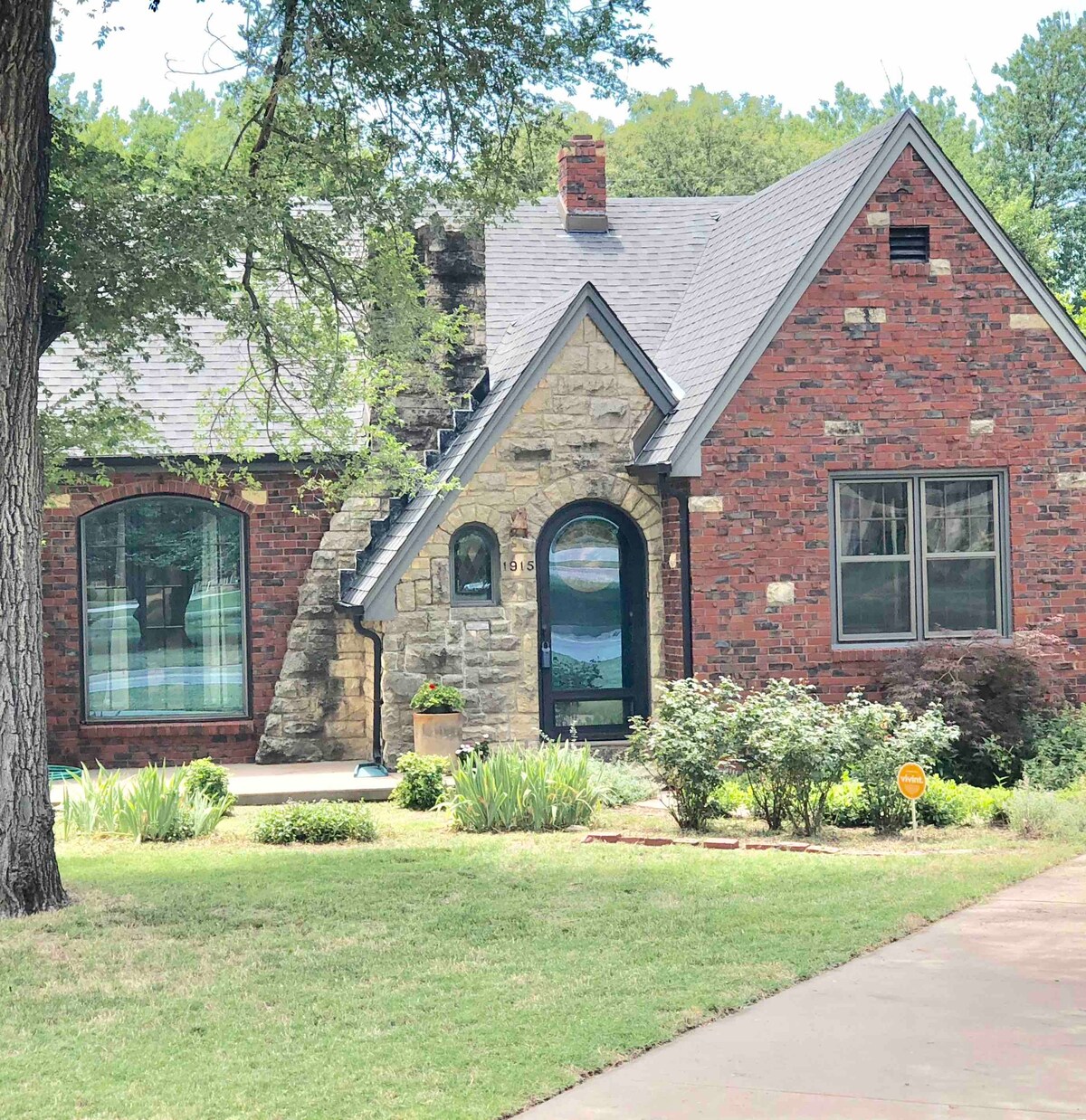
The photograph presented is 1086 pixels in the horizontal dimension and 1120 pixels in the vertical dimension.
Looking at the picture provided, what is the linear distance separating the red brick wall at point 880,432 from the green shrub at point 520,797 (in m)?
2.97

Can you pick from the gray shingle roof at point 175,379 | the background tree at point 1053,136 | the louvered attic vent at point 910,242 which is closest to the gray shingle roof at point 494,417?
the gray shingle roof at point 175,379

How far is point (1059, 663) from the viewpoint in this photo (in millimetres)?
14805

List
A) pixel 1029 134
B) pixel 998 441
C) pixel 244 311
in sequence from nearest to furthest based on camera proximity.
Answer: pixel 244 311 < pixel 998 441 < pixel 1029 134

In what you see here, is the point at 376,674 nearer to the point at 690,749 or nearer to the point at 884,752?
the point at 690,749

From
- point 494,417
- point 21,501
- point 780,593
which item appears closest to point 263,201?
point 21,501

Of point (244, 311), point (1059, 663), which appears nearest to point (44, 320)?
point (244, 311)

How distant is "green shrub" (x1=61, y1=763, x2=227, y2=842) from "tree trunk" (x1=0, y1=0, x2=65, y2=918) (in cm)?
255

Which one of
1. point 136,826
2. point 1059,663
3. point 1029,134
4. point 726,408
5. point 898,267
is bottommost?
point 136,826

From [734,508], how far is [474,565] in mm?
2592

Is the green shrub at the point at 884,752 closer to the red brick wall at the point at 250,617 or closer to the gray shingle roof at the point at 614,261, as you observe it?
the red brick wall at the point at 250,617

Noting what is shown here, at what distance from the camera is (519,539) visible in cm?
1448

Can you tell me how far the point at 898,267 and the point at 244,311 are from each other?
674 centimetres

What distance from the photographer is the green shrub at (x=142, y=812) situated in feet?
37.3

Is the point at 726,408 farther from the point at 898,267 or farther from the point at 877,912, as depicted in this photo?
the point at 877,912
